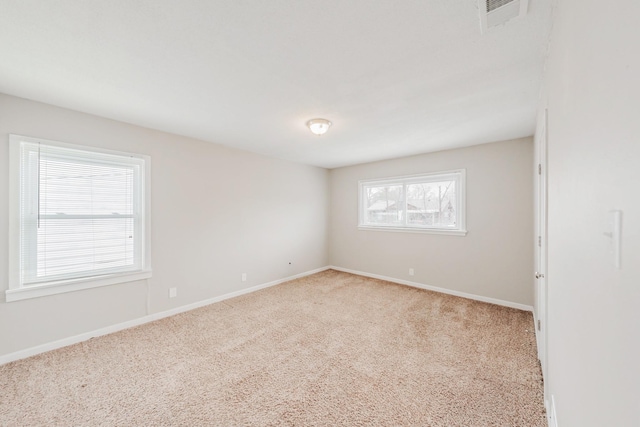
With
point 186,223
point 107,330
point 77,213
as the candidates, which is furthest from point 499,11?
point 107,330

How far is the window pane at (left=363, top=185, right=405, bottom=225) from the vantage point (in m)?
4.78

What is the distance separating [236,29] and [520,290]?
437 centimetres

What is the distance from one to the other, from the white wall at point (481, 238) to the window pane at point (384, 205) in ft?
0.87

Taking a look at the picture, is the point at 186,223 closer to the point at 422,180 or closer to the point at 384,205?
the point at 384,205

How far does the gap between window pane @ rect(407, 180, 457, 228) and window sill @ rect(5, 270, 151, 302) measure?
4.18 m

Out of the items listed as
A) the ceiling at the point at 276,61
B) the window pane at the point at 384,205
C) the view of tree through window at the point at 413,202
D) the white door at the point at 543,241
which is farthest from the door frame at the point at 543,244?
the window pane at the point at 384,205

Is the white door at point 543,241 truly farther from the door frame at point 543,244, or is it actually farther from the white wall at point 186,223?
the white wall at point 186,223

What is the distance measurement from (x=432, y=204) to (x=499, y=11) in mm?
3316

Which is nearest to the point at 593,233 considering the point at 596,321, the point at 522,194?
the point at 596,321

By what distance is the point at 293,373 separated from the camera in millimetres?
2143

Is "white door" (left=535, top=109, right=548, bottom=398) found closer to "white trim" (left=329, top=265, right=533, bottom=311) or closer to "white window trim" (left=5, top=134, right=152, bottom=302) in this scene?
"white trim" (left=329, top=265, right=533, bottom=311)

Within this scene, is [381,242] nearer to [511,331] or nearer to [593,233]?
[511,331]

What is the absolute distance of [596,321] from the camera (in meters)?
0.69

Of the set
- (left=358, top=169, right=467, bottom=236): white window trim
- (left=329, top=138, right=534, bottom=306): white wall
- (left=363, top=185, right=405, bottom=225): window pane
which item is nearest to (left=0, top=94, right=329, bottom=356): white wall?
(left=358, top=169, right=467, bottom=236): white window trim
